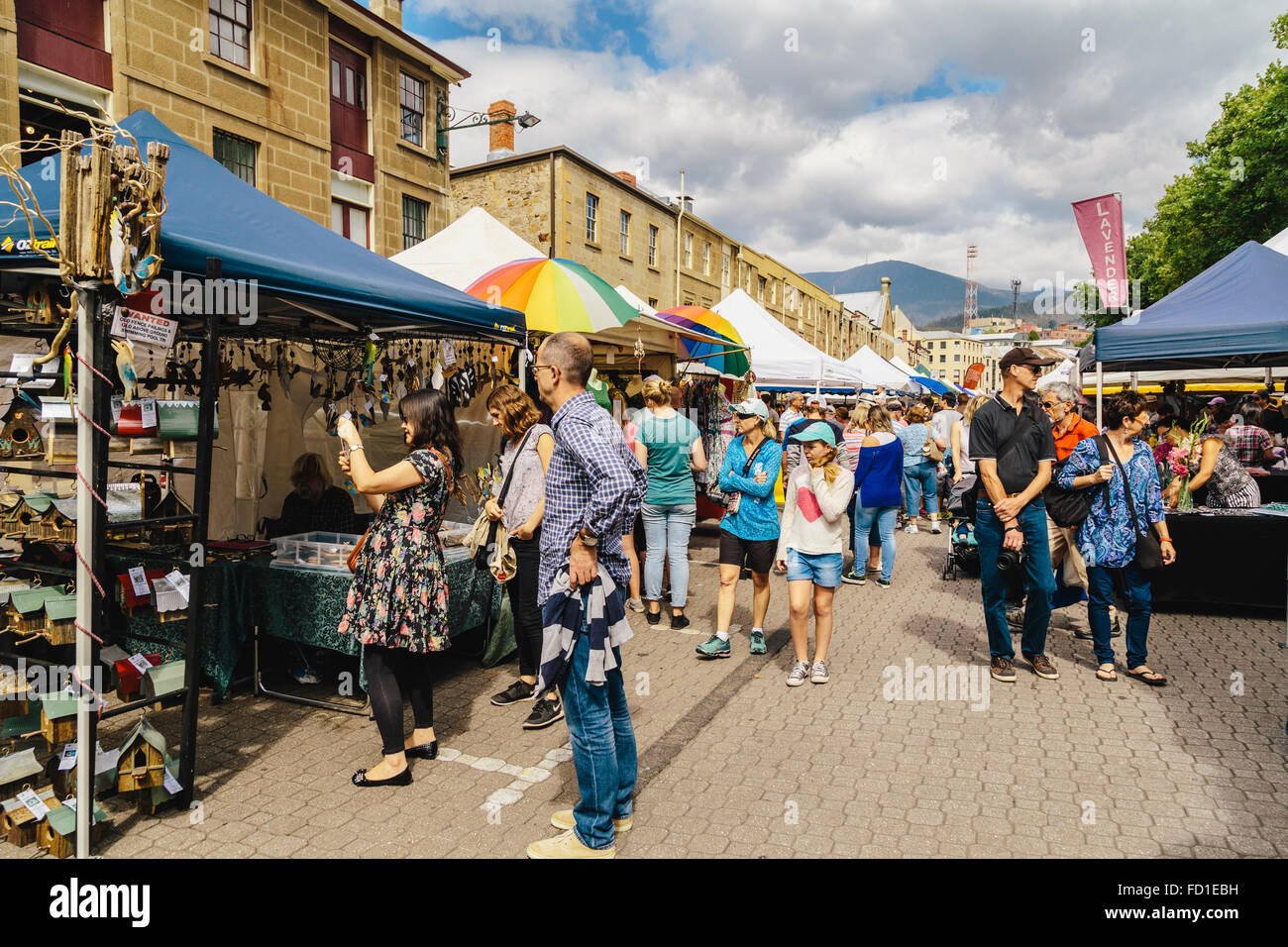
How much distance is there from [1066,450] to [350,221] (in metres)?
14.5

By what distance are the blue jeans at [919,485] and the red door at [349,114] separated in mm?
12421

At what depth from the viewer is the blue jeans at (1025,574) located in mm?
5121

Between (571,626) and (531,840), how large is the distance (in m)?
1.02

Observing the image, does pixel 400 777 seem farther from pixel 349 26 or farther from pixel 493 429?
pixel 349 26

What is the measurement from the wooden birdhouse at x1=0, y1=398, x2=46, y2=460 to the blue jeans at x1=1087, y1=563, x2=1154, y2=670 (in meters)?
6.39

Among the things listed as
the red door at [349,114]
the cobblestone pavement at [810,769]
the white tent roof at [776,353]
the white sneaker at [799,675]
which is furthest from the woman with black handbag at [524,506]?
the red door at [349,114]

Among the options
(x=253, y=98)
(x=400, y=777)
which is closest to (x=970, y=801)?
(x=400, y=777)

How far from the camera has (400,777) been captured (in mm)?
3721

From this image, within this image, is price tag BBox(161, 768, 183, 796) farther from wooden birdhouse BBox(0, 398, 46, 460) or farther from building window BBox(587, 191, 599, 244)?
building window BBox(587, 191, 599, 244)

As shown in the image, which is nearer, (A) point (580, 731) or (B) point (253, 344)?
(A) point (580, 731)

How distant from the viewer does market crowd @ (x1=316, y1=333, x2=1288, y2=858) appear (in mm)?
2998

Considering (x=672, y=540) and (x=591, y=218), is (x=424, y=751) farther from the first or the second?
(x=591, y=218)

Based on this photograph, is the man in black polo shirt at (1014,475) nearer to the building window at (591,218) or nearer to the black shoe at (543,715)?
the black shoe at (543,715)

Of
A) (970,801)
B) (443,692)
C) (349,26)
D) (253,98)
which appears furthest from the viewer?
(349,26)
